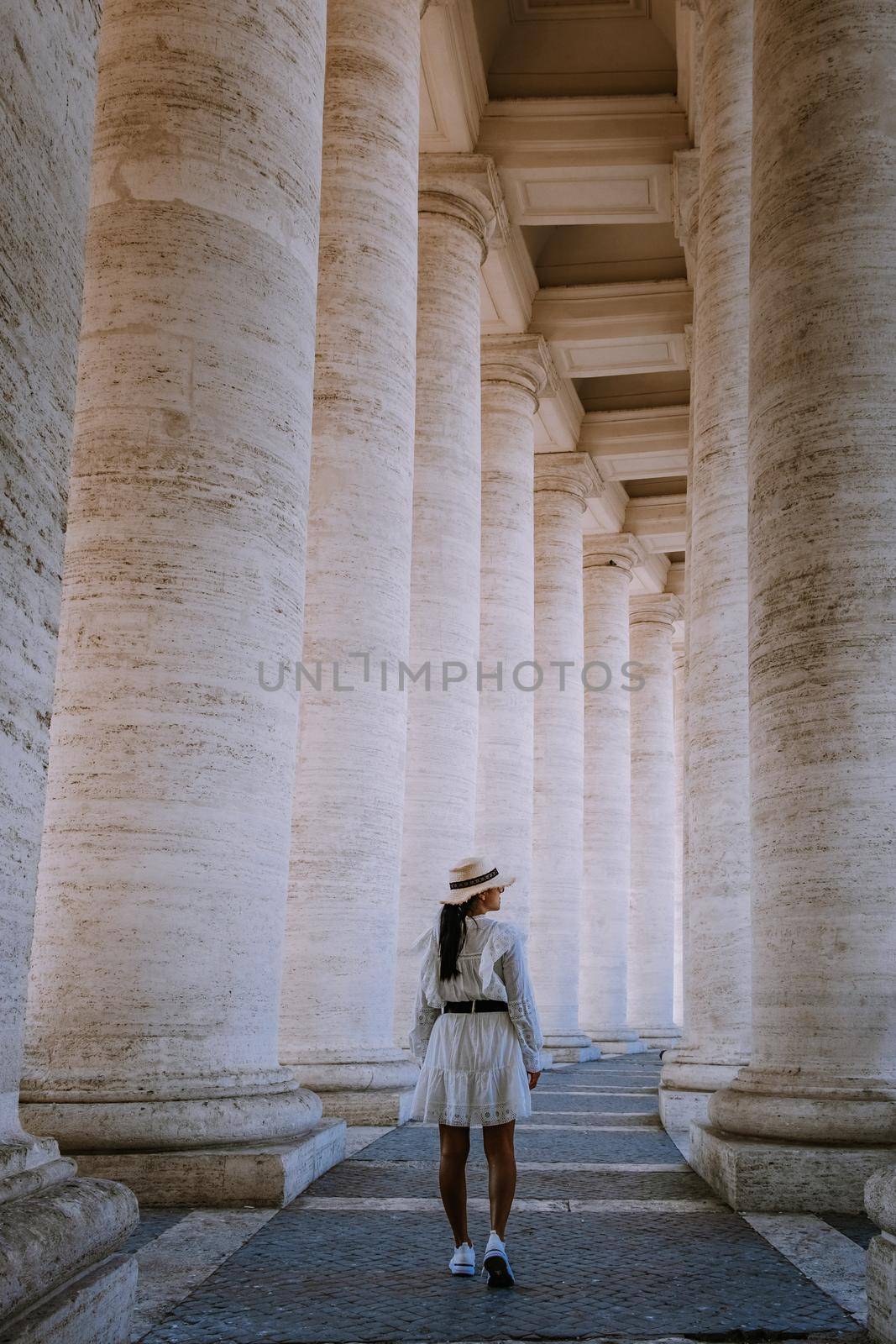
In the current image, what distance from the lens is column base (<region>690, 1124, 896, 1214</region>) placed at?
406 inches

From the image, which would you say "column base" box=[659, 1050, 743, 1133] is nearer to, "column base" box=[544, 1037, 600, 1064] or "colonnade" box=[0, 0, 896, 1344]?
"colonnade" box=[0, 0, 896, 1344]

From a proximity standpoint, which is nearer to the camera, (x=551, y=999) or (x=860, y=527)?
(x=860, y=527)

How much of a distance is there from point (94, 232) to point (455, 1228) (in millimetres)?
8362

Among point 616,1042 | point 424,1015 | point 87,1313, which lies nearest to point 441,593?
point 424,1015

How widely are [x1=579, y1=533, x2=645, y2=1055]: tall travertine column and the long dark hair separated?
108 ft

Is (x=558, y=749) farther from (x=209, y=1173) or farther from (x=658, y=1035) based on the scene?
(x=209, y=1173)

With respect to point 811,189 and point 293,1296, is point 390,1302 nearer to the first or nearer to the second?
point 293,1296

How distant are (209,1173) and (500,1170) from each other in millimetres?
2463

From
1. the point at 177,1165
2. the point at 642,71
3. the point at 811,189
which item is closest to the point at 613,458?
the point at 642,71

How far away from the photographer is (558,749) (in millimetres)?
38750

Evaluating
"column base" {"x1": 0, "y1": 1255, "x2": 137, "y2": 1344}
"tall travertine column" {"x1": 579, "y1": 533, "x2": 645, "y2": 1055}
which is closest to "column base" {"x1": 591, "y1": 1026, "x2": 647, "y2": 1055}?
"tall travertine column" {"x1": 579, "y1": 533, "x2": 645, "y2": 1055}

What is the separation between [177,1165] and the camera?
9.71 meters

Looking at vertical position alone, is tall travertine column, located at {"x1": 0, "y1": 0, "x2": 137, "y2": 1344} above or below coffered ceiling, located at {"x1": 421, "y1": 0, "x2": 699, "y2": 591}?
below

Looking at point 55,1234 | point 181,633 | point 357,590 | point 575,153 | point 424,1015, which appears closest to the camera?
point 55,1234
